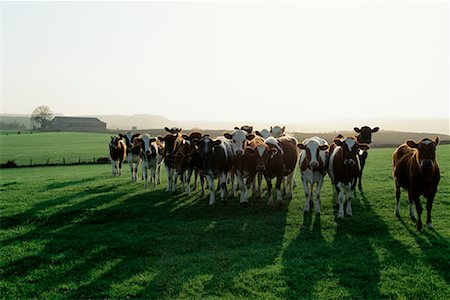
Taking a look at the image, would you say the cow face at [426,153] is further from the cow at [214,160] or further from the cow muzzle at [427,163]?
the cow at [214,160]

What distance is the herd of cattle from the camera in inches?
451

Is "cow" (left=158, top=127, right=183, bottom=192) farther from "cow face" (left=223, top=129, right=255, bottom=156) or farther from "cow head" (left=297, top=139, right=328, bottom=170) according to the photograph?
"cow head" (left=297, top=139, right=328, bottom=170)

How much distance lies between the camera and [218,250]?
10.5 meters

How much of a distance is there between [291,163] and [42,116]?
131m

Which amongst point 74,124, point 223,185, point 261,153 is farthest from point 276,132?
point 74,124

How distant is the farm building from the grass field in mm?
111475

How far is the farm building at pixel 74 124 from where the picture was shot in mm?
120312

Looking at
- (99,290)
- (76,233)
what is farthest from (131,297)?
(76,233)

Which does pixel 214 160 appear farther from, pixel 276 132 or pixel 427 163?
pixel 427 163

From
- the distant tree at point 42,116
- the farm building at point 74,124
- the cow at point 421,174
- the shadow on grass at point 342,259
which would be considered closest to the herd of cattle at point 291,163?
the cow at point 421,174

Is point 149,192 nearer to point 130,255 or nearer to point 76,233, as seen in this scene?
point 76,233

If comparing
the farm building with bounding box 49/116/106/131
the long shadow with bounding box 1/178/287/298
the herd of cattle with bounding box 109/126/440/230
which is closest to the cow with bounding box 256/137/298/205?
the herd of cattle with bounding box 109/126/440/230

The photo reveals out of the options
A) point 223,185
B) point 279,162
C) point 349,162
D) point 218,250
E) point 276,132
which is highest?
point 276,132

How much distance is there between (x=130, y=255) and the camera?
10344 mm
